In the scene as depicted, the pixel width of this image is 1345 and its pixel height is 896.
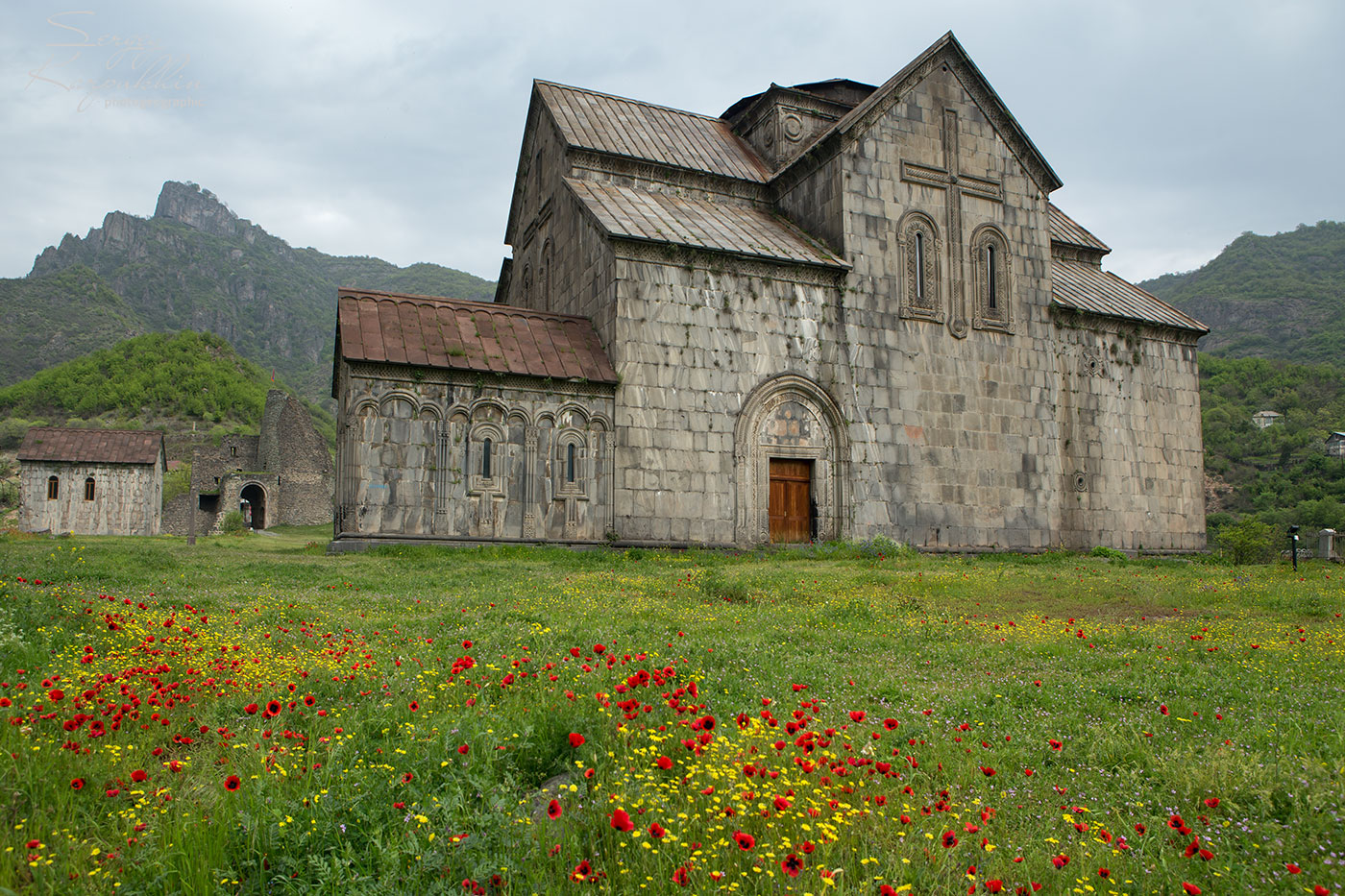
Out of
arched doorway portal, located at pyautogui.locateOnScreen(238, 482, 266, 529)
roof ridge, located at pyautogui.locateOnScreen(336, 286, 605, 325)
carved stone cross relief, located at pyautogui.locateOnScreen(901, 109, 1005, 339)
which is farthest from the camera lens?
arched doorway portal, located at pyautogui.locateOnScreen(238, 482, 266, 529)

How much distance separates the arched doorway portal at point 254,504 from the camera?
44094 millimetres

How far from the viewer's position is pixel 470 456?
1670 centimetres

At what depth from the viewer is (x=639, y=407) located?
1767 centimetres

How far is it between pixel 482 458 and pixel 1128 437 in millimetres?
16758

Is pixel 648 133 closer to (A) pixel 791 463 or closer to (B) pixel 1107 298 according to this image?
(A) pixel 791 463

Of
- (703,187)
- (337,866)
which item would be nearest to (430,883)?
(337,866)

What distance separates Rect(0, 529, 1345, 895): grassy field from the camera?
3.19 metres

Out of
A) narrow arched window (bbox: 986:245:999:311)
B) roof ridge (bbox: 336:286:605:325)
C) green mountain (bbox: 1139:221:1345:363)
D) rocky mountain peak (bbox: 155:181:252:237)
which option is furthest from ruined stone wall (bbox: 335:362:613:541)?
rocky mountain peak (bbox: 155:181:252:237)

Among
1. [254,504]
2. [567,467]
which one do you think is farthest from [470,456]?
[254,504]

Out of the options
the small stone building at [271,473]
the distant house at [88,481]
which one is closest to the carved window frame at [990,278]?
the distant house at [88,481]

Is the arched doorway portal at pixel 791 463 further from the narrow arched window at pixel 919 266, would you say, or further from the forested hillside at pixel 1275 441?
the forested hillside at pixel 1275 441

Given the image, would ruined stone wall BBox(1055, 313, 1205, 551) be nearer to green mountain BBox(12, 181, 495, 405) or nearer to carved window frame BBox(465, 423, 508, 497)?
carved window frame BBox(465, 423, 508, 497)

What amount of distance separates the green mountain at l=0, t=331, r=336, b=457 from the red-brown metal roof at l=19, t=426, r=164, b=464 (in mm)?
13019

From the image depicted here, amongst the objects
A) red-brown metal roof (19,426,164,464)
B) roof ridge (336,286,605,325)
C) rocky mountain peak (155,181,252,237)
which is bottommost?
red-brown metal roof (19,426,164,464)
